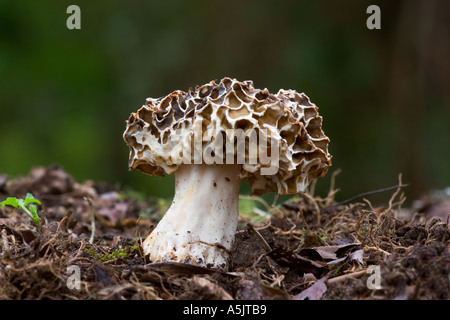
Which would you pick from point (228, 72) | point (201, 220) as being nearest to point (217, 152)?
point (201, 220)

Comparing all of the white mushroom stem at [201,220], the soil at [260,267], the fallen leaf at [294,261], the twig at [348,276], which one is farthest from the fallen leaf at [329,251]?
the white mushroom stem at [201,220]

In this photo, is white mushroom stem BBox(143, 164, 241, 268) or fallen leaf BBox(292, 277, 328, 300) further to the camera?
white mushroom stem BBox(143, 164, 241, 268)

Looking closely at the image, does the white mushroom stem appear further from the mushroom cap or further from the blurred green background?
the blurred green background

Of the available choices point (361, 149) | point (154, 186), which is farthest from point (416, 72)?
point (154, 186)

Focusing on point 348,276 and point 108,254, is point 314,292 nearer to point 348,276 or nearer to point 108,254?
point 348,276

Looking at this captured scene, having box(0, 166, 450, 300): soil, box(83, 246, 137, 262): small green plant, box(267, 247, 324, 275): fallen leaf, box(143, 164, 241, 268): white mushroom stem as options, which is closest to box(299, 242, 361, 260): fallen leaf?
box(0, 166, 450, 300): soil
